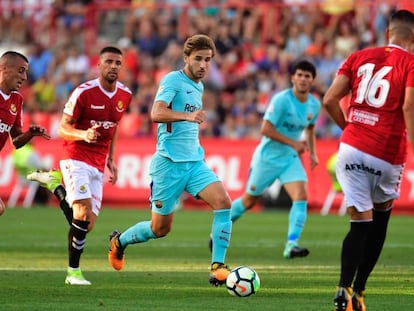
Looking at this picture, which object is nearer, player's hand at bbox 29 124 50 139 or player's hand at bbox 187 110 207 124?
player's hand at bbox 187 110 207 124

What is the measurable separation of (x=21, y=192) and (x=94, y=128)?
1557 centimetres

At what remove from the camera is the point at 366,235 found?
9.46 metres

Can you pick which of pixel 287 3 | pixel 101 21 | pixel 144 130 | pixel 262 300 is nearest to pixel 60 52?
pixel 101 21

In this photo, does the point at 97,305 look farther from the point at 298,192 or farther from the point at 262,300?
the point at 298,192

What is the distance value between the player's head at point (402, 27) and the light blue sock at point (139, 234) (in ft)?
12.5

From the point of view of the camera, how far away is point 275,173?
Result: 16.6 metres

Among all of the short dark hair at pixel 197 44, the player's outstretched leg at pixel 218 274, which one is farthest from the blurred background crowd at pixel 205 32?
the player's outstretched leg at pixel 218 274

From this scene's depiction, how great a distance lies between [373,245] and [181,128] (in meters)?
2.70

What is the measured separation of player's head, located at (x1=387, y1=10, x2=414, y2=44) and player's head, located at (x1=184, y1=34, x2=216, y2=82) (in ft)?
8.07

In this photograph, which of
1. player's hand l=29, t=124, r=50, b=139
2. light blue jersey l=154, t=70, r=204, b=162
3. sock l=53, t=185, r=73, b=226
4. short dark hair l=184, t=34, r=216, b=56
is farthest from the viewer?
sock l=53, t=185, r=73, b=226

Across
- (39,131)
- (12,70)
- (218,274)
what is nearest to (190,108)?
(39,131)

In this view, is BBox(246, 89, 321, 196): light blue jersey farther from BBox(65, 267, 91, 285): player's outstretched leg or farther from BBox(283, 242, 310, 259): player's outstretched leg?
BBox(65, 267, 91, 285): player's outstretched leg

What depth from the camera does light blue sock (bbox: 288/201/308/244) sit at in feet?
51.3

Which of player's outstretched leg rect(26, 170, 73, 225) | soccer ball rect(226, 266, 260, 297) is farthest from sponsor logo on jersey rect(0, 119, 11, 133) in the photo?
soccer ball rect(226, 266, 260, 297)
